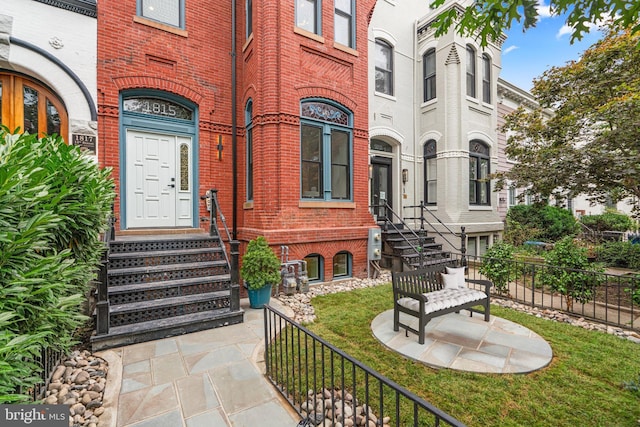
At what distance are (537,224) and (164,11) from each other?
15956mm

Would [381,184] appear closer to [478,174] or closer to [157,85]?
[478,174]

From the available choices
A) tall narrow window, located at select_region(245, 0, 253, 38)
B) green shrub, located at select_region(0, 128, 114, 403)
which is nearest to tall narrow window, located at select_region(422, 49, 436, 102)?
tall narrow window, located at select_region(245, 0, 253, 38)

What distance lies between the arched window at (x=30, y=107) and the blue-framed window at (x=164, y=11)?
2.68 m

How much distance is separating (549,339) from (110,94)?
8.97 m

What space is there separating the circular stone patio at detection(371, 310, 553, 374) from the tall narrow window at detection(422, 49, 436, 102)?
363 inches

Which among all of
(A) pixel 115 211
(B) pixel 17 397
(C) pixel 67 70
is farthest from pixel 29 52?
(B) pixel 17 397

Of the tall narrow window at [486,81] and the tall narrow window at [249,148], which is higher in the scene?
the tall narrow window at [486,81]

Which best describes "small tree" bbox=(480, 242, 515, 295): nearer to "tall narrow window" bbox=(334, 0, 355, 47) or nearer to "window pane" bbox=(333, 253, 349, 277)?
"window pane" bbox=(333, 253, 349, 277)

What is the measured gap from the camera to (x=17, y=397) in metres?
1.12

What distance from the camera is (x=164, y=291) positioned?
4758 mm

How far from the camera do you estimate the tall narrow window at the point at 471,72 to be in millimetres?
11266

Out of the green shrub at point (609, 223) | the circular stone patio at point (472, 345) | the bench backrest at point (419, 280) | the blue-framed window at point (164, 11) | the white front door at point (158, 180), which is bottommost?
the circular stone patio at point (472, 345)

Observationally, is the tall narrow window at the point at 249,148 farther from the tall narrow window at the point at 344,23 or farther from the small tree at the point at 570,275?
the small tree at the point at 570,275

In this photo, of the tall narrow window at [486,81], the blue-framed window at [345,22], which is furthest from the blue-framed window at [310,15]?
the tall narrow window at [486,81]
